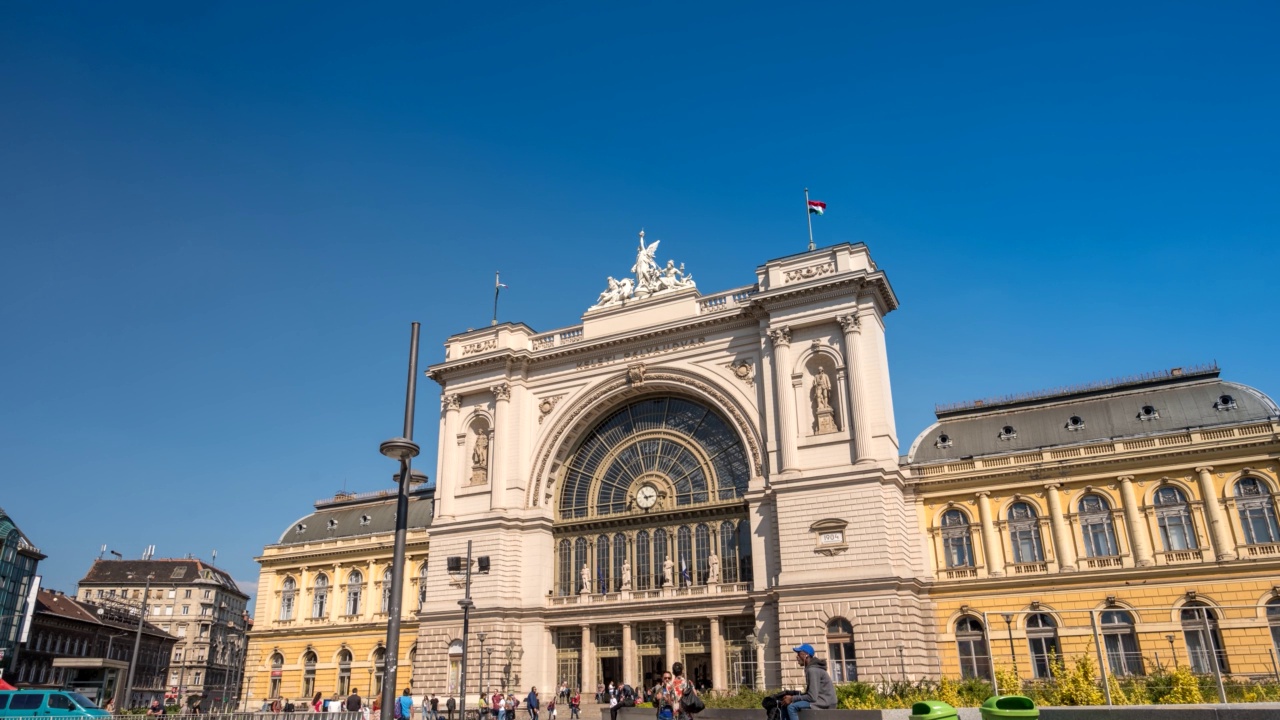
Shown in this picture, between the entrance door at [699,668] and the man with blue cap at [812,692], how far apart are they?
3241 centimetres

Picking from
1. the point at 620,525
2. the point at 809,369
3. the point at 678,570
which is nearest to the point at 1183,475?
the point at 809,369

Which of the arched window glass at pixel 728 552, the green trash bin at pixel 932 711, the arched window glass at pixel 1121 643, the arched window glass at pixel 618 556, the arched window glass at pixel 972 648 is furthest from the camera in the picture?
the arched window glass at pixel 618 556

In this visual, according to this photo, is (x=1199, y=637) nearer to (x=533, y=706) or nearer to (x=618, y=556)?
(x=618, y=556)

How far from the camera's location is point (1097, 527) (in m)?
41.5

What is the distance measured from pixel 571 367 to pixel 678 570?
43.1 ft

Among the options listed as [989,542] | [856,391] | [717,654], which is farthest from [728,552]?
[989,542]

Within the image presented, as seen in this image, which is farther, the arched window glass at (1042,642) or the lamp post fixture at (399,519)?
the arched window glass at (1042,642)

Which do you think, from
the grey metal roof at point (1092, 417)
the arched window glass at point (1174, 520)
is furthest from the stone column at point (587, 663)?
the arched window glass at point (1174, 520)

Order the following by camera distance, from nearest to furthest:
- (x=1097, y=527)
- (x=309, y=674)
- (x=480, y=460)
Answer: (x=1097, y=527)
(x=480, y=460)
(x=309, y=674)

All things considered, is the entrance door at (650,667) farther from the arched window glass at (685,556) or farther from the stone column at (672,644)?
the arched window glass at (685,556)

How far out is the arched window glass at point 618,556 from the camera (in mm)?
48000

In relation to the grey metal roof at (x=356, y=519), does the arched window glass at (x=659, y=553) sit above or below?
below

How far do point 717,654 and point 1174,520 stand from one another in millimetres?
21537

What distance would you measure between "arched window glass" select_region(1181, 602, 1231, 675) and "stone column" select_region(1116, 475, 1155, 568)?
8.00 feet
